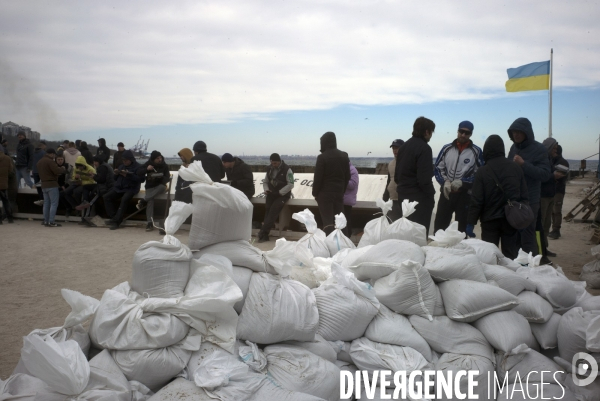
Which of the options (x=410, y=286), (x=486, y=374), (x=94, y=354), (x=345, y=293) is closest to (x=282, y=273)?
(x=345, y=293)

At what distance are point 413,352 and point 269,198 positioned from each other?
18.7 feet

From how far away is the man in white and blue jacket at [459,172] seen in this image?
5.17 m

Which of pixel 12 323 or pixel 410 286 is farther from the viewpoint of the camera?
pixel 12 323

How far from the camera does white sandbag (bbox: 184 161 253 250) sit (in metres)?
2.46

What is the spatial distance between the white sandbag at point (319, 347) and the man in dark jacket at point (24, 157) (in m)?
11.3

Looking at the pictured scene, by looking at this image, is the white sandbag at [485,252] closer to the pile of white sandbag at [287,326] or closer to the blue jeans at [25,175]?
the pile of white sandbag at [287,326]

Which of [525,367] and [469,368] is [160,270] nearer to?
[469,368]

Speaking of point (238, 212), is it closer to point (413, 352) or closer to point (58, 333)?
point (58, 333)

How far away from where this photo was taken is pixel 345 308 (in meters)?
2.45

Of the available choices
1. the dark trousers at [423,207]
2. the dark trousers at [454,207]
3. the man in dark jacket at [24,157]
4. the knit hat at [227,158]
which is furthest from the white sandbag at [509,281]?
the man in dark jacket at [24,157]

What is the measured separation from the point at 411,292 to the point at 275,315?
787 mm

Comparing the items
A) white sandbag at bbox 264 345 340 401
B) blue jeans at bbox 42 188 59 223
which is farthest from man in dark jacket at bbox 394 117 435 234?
blue jeans at bbox 42 188 59 223

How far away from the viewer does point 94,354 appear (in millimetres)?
2100

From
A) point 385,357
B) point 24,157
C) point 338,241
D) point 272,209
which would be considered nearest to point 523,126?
point 338,241
